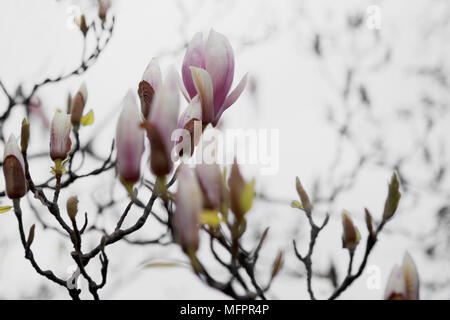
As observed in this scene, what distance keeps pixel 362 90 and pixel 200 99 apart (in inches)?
78.9

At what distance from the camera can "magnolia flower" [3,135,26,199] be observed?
53cm

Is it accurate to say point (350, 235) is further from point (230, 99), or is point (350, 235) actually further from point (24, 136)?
point (24, 136)

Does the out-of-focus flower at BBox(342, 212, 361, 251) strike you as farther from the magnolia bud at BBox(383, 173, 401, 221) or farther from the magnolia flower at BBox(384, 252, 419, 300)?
the magnolia flower at BBox(384, 252, 419, 300)

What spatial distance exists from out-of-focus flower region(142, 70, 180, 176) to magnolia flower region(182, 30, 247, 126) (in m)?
0.09

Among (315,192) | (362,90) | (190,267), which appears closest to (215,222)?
(190,267)

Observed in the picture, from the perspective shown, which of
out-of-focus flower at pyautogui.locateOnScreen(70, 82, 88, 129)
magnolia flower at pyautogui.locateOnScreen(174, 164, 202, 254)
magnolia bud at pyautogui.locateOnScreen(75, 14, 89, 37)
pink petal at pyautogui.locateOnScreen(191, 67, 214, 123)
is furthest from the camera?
magnolia bud at pyautogui.locateOnScreen(75, 14, 89, 37)

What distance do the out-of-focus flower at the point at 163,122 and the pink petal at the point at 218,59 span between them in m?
0.11

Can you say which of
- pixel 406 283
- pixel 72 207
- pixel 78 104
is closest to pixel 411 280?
pixel 406 283

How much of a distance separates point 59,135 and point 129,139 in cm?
24

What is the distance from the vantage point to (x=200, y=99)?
0.50 metres

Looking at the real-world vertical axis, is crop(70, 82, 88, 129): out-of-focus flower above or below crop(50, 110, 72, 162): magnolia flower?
above

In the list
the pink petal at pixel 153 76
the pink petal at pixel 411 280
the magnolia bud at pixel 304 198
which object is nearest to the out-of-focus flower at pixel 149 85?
the pink petal at pixel 153 76

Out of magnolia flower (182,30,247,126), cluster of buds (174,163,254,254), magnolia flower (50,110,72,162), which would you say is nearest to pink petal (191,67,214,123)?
magnolia flower (182,30,247,126)
